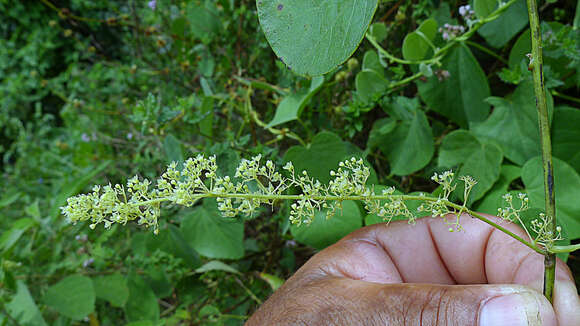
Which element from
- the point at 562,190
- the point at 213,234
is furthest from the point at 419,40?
the point at 213,234

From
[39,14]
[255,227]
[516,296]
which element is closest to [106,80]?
[39,14]

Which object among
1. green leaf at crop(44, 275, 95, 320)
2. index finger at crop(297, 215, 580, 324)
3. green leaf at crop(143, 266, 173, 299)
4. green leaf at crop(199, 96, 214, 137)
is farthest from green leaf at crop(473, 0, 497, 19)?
green leaf at crop(44, 275, 95, 320)

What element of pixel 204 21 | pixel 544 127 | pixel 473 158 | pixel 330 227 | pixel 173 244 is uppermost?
pixel 204 21

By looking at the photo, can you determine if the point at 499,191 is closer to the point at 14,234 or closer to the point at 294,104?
the point at 294,104

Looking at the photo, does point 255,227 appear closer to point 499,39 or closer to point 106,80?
point 499,39

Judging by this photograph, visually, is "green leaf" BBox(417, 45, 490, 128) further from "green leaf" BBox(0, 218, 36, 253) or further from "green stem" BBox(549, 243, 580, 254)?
"green leaf" BBox(0, 218, 36, 253)
